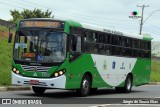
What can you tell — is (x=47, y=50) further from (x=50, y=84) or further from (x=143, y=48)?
(x=143, y=48)

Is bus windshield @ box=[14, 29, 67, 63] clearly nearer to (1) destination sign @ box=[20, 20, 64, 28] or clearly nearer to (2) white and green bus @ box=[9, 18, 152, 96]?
(2) white and green bus @ box=[9, 18, 152, 96]

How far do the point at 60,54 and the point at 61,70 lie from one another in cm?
61

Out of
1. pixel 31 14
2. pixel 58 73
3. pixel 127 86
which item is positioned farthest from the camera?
pixel 31 14

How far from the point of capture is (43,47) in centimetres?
1700

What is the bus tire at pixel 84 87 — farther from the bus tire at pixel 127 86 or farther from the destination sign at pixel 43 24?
the bus tire at pixel 127 86

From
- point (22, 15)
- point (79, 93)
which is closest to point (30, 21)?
point (79, 93)

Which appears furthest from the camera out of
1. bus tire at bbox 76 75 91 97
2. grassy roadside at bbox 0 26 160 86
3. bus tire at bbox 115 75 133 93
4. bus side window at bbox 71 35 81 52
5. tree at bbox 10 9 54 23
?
tree at bbox 10 9 54 23

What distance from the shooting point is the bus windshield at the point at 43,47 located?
16938 mm

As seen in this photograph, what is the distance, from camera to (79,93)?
18.3 m

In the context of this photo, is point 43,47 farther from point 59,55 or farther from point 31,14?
point 31,14

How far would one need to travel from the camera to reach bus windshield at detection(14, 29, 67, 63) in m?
16.9

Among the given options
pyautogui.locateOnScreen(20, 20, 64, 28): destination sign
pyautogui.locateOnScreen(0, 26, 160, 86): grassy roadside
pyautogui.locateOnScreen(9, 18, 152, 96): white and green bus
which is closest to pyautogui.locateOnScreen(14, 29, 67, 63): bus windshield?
pyautogui.locateOnScreen(9, 18, 152, 96): white and green bus

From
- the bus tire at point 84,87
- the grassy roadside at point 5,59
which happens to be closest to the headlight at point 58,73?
the bus tire at point 84,87

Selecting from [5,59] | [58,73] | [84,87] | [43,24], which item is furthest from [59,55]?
[5,59]
